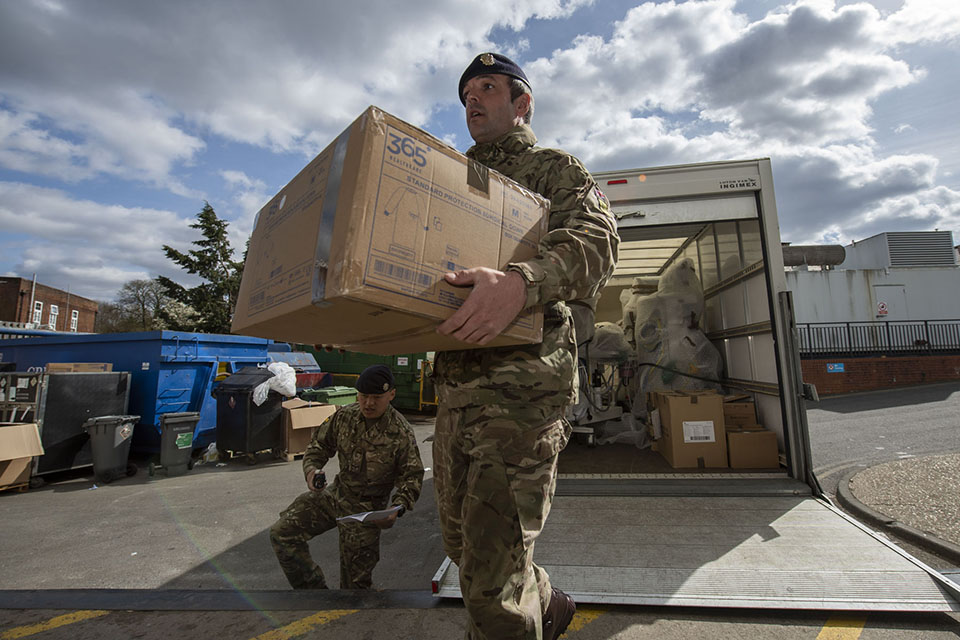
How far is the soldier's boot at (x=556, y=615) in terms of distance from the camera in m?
1.58

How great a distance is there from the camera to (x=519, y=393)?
1.44 meters

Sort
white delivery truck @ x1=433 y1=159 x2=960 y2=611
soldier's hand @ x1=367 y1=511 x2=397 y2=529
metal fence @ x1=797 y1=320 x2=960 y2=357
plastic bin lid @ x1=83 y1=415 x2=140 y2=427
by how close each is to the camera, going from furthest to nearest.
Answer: metal fence @ x1=797 y1=320 x2=960 y2=357
plastic bin lid @ x1=83 y1=415 x2=140 y2=427
soldier's hand @ x1=367 y1=511 x2=397 y2=529
white delivery truck @ x1=433 y1=159 x2=960 y2=611

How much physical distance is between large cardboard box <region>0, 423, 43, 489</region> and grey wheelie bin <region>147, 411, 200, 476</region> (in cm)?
118

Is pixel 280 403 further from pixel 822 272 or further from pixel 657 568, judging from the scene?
pixel 822 272

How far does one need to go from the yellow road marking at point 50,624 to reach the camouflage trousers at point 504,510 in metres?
2.10

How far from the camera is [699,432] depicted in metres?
3.87

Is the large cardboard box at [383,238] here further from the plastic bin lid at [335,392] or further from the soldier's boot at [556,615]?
the plastic bin lid at [335,392]

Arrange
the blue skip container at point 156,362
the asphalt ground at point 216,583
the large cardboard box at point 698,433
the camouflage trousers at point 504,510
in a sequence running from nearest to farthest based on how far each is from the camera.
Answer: the camouflage trousers at point 504,510 < the asphalt ground at point 216,583 < the large cardboard box at point 698,433 < the blue skip container at point 156,362

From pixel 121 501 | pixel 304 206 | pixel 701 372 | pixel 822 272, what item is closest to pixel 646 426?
pixel 701 372

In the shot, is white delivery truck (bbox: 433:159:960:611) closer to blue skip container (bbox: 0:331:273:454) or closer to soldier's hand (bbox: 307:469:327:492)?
soldier's hand (bbox: 307:469:327:492)

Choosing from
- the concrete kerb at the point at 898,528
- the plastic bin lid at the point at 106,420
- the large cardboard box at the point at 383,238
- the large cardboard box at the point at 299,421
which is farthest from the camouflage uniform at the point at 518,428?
the plastic bin lid at the point at 106,420

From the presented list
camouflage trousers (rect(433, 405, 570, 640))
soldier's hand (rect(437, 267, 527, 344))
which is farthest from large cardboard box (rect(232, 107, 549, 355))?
camouflage trousers (rect(433, 405, 570, 640))

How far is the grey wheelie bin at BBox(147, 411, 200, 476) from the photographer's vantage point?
589cm

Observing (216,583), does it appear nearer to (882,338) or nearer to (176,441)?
(176,441)
